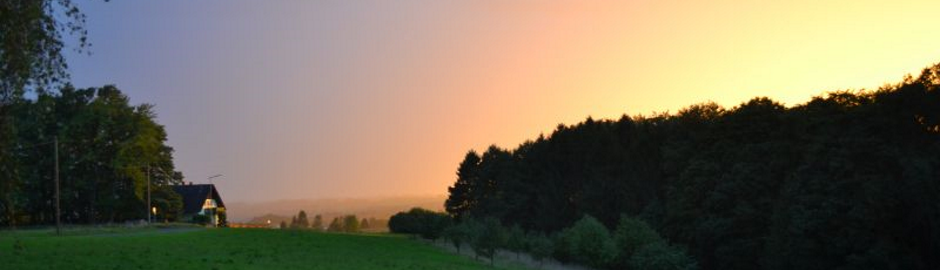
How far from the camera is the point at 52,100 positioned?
16891 millimetres

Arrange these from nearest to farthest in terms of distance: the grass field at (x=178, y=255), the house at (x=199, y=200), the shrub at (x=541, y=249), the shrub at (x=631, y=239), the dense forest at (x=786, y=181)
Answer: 1. the grass field at (x=178, y=255)
2. the dense forest at (x=786, y=181)
3. the shrub at (x=631, y=239)
4. the shrub at (x=541, y=249)
5. the house at (x=199, y=200)

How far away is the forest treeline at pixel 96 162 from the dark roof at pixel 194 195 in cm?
3021

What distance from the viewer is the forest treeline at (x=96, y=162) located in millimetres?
89062

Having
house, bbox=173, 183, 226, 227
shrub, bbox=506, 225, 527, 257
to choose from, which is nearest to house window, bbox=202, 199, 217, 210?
house, bbox=173, 183, 226, 227

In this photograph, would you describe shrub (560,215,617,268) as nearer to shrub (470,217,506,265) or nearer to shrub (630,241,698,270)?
shrub (630,241,698,270)

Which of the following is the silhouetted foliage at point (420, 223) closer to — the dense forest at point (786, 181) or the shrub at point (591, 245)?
the dense forest at point (786, 181)

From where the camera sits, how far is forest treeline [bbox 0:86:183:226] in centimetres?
8906

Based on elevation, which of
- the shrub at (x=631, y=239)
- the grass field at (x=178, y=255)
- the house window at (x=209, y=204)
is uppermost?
the house window at (x=209, y=204)

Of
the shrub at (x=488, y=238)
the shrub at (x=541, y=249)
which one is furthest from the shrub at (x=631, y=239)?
the shrub at (x=488, y=238)

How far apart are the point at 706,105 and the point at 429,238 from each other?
120 ft

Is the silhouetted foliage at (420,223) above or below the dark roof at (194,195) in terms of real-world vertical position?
below

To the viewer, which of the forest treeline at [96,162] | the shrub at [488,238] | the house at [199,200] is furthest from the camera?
the house at [199,200]

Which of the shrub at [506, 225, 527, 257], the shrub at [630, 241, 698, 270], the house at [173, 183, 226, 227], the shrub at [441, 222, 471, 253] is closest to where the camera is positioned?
the shrub at [630, 241, 698, 270]

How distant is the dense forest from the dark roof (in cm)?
6688
